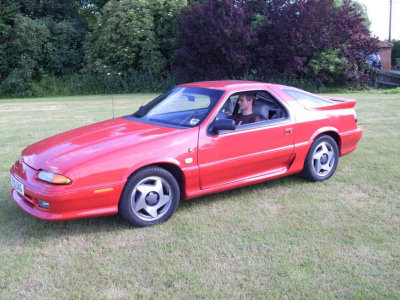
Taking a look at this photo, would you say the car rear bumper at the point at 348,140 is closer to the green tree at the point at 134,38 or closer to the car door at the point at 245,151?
the car door at the point at 245,151

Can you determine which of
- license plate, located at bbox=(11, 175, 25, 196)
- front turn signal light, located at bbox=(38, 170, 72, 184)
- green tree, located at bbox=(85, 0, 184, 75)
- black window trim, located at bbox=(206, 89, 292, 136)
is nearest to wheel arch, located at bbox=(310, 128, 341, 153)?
black window trim, located at bbox=(206, 89, 292, 136)

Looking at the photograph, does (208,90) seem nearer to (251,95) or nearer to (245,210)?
(251,95)

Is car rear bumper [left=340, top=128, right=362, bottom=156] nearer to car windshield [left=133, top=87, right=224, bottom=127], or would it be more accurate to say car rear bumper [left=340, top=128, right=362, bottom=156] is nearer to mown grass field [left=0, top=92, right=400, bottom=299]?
mown grass field [left=0, top=92, right=400, bottom=299]

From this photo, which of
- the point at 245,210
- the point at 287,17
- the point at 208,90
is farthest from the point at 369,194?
the point at 287,17

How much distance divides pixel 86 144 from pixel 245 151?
5.62ft

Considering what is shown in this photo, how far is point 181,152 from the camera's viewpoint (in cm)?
412

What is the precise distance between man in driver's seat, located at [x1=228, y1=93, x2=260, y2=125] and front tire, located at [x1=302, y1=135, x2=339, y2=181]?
2.96 feet

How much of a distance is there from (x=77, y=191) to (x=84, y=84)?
2275 cm

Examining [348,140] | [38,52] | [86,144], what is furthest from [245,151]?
[38,52]

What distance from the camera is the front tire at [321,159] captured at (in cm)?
522

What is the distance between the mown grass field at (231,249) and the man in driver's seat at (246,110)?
0.87 meters

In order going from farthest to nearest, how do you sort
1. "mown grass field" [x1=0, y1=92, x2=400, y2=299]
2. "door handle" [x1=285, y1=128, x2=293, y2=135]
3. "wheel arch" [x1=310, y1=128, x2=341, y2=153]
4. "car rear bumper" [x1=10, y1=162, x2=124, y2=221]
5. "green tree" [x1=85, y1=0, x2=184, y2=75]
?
"green tree" [x1=85, y1=0, x2=184, y2=75], "wheel arch" [x1=310, y1=128, x2=341, y2=153], "door handle" [x1=285, y1=128, x2=293, y2=135], "car rear bumper" [x1=10, y1=162, x2=124, y2=221], "mown grass field" [x1=0, y1=92, x2=400, y2=299]

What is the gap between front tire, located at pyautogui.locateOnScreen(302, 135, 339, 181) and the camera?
17.1ft

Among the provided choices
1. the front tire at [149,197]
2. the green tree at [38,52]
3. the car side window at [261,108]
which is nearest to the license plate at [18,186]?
the front tire at [149,197]
